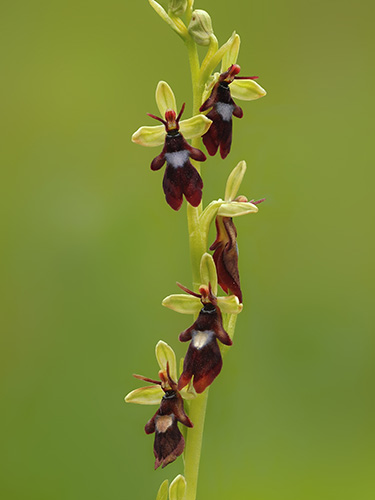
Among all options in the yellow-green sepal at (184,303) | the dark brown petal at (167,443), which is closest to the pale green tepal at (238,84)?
the yellow-green sepal at (184,303)

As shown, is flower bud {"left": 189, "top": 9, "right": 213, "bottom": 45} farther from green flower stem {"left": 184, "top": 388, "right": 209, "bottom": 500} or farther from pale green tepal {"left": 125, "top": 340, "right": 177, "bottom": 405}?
green flower stem {"left": 184, "top": 388, "right": 209, "bottom": 500}

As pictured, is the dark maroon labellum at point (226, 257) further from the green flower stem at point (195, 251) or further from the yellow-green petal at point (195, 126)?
the yellow-green petal at point (195, 126)

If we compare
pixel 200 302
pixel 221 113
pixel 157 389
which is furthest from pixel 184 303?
pixel 221 113

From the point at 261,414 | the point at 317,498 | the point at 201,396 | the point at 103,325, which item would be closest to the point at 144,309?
the point at 103,325

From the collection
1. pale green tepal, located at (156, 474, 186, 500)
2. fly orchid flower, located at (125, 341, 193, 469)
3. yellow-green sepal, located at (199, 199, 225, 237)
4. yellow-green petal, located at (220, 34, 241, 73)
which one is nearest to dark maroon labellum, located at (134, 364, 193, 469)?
fly orchid flower, located at (125, 341, 193, 469)

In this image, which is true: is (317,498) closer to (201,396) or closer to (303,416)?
(303,416)
